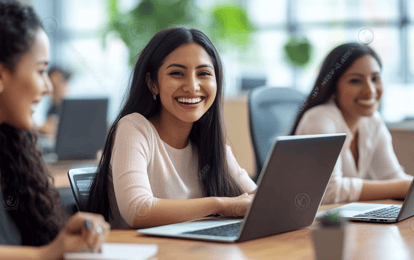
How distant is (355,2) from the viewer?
22.6 feet

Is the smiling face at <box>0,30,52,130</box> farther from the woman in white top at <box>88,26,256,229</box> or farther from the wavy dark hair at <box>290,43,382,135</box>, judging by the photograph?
the wavy dark hair at <box>290,43,382,135</box>

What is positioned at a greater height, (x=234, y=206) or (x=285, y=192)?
(x=285, y=192)

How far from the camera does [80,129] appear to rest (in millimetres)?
3066

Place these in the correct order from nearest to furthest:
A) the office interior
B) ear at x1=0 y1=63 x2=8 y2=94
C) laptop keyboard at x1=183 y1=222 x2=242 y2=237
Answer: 1. ear at x1=0 y1=63 x2=8 y2=94
2. laptop keyboard at x1=183 y1=222 x2=242 y2=237
3. the office interior

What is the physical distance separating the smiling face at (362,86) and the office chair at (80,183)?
1.21 metres

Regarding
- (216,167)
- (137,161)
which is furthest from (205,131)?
(137,161)

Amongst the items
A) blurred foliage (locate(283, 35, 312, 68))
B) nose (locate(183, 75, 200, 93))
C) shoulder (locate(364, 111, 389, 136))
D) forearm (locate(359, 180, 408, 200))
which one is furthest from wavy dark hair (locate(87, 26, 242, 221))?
blurred foliage (locate(283, 35, 312, 68))

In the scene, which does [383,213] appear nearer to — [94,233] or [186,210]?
[186,210]

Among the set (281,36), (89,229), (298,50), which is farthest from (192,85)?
(281,36)

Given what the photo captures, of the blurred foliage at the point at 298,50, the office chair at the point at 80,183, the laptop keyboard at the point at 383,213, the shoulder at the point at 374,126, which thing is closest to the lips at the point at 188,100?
the office chair at the point at 80,183

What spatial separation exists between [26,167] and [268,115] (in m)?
1.44

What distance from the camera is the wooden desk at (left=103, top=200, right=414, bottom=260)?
975mm

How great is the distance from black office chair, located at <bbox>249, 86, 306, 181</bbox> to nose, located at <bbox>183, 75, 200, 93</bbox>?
A: 2.45 feet

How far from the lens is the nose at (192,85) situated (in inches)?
64.9
